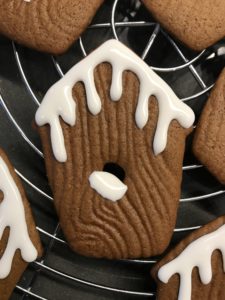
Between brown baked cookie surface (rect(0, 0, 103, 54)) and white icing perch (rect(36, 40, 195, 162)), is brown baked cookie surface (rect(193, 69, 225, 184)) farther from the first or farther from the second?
brown baked cookie surface (rect(0, 0, 103, 54))

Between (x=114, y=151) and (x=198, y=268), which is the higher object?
(x=114, y=151)

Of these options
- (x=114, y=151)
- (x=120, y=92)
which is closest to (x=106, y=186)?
(x=114, y=151)

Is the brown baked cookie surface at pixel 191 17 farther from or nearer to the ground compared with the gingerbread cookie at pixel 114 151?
farther from the ground

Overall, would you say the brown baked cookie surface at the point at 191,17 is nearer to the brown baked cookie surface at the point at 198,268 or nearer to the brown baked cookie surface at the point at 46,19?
the brown baked cookie surface at the point at 46,19

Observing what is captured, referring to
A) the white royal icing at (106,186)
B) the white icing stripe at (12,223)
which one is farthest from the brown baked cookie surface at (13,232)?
the white royal icing at (106,186)

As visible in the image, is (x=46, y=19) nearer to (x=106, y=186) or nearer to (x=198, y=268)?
(x=106, y=186)

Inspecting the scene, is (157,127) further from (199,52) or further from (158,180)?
(199,52)
